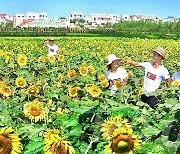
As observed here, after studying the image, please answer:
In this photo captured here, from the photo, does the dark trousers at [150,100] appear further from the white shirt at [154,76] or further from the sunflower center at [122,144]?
the sunflower center at [122,144]

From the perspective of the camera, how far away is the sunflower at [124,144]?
162cm

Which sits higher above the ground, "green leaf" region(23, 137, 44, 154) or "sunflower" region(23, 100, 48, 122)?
"green leaf" region(23, 137, 44, 154)

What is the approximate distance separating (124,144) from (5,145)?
0.39 m

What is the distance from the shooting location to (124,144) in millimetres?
1624

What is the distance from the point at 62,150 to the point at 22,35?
124 ft

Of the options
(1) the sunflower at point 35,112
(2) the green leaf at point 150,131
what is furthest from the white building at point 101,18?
(2) the green leaf at point 150,131

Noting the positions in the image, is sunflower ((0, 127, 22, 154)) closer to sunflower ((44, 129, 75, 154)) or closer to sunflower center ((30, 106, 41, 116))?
sunflower ((44, 129, 75, 154))

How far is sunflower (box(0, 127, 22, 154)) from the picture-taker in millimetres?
1623

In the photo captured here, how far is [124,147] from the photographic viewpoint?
63.7 inches

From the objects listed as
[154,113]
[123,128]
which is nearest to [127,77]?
[154,113]

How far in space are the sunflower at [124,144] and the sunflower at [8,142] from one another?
316mm

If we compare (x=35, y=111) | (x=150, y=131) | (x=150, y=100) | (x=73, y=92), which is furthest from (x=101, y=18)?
(x=150, y=131)

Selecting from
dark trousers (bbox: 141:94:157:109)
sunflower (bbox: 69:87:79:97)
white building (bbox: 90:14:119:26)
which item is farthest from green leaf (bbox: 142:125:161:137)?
white building (bbox: 90:14:119:26)

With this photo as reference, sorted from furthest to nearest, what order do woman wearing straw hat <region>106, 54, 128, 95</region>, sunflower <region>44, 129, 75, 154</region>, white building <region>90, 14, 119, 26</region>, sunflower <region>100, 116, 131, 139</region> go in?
white building <region>90, 14, 119, 26</region>
woman wearing straw hat <region>106, 54, 128, 95</region>
sunflower <region>100, 116, 131, 139</region>
sunflower <region>44, 129, 75, 154</region>
